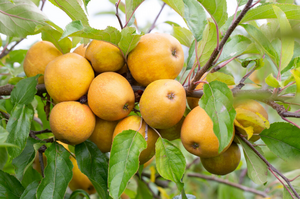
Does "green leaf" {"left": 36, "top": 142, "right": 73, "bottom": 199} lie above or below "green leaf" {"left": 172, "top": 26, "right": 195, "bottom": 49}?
below

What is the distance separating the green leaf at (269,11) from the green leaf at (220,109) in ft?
0.90

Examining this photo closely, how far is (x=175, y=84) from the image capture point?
0.83 metres

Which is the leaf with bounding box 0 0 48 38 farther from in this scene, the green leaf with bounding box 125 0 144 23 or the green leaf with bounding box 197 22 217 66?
the green leaf with bounding box 197 22 217 66

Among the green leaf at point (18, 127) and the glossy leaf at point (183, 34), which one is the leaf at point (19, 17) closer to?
the green leaf at point (18, 127)

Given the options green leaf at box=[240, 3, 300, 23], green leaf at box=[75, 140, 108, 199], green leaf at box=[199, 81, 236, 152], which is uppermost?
green leaf at box=[240, 3, 300, 23]

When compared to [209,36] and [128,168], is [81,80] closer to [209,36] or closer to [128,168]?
[128,168]

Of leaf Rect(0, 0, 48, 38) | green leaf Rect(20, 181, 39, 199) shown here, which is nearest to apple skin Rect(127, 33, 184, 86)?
leaf Rect(0, 0, 48, 38)

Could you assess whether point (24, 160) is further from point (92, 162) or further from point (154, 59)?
point (154, 59)

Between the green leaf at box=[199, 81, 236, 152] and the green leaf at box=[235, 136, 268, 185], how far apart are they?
0.29 metres

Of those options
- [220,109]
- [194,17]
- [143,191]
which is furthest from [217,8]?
[143,191]

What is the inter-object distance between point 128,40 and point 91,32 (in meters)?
0.13

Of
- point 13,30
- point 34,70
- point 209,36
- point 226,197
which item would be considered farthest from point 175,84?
point 226,197

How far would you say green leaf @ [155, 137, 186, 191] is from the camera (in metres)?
0.81

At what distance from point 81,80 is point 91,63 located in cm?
10
